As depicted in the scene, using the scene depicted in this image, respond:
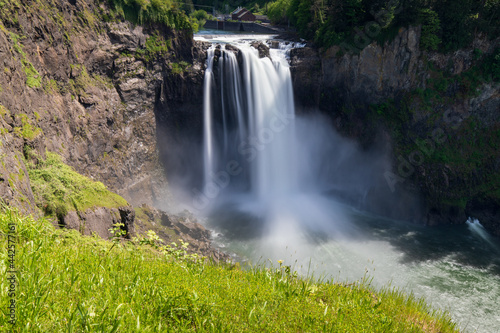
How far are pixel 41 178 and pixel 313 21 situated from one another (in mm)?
22106

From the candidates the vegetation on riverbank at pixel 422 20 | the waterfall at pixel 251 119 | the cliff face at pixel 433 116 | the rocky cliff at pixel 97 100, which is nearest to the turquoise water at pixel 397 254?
the cliff face at pixel 433 116

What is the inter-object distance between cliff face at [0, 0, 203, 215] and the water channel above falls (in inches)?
119

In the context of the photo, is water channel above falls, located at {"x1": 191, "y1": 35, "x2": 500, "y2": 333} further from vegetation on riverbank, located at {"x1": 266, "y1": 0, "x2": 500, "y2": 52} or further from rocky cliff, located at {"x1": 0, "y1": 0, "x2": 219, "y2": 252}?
vegetation on riverbank, located at {"x1": 266, "y1": 0, "x2": 500, "y2": 52}

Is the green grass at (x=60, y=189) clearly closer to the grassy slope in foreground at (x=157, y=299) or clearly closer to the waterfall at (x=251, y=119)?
the grassy slope in foreground at (x=157, y=299)

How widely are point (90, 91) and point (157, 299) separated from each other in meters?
13.3

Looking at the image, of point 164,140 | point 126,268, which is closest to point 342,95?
point 164,140

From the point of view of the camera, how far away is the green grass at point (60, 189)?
23.2 feet

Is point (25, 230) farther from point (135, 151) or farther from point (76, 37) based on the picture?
A: point (135, 151)

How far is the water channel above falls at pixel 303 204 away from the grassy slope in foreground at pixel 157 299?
28.5ft

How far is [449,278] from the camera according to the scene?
14.0 m

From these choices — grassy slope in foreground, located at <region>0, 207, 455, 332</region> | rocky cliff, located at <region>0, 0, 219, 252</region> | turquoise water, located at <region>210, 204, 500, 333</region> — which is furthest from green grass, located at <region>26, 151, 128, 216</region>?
turquoise water, located at <region>210, 204, 500, 333</region>

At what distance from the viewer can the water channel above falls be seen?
14039 mm

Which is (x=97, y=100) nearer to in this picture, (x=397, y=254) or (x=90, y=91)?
(x=90, y=91)

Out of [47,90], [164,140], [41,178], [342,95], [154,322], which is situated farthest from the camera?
[342,95]
